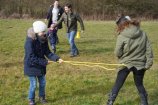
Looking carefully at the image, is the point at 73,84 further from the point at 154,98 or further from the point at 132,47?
the point at 132,47

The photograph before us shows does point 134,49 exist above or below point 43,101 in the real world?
above

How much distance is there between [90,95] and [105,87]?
2.94 ft

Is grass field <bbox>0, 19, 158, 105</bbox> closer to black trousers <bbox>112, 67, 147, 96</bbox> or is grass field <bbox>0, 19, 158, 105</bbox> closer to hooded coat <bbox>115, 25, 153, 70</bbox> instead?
black trousers <bbox>112, 67, 147, 96</bbox>

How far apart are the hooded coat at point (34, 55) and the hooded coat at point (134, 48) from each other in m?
1.30

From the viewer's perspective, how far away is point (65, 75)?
1107 centimetres

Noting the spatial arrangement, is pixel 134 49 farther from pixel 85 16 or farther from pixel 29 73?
pixel 85 16

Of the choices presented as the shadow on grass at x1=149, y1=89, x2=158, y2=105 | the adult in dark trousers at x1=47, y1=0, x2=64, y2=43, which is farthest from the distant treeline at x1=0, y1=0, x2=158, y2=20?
the shadow on grass at x1=149, y1=89, x2=158, y2=105

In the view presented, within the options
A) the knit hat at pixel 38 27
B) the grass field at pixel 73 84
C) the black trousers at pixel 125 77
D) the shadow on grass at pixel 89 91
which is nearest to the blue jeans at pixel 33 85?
the grass field at pixel 73 84

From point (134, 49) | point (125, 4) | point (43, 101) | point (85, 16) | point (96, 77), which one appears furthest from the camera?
point (125, 4)

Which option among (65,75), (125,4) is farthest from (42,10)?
(65,75)

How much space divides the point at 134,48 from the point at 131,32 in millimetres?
303

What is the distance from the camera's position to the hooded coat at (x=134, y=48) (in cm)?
766

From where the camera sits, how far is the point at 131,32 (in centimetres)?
764

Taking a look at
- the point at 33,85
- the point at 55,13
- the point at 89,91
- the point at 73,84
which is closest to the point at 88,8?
the point at 55,13
